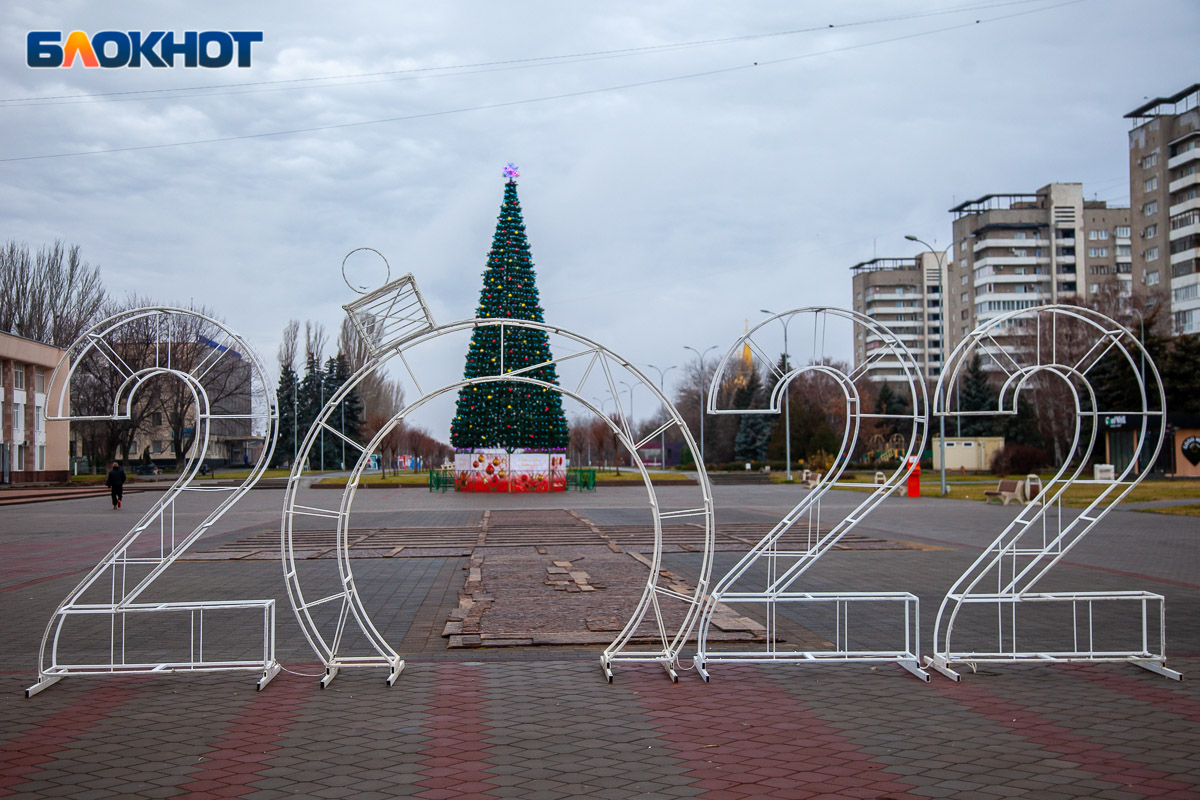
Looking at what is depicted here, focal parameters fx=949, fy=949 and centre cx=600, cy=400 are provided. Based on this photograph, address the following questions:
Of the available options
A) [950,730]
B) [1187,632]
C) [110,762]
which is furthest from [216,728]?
[1187,632]

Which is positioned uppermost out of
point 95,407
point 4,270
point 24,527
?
point 4,270

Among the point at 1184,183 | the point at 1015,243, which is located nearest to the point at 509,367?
the point at 1184,183

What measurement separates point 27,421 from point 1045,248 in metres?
82.8

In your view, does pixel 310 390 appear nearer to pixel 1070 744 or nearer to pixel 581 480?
pixel 581 480

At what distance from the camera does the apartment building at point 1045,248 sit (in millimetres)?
87125

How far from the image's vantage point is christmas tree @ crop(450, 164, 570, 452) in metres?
32.2

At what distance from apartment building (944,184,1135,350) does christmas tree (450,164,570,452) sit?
62749 mm

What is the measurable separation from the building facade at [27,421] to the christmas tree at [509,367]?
18.7m

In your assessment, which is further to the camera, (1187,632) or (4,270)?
(4,270)

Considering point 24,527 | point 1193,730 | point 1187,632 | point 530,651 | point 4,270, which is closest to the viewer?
point 1193,730

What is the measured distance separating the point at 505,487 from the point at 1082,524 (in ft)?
71.7

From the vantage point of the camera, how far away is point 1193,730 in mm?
5562

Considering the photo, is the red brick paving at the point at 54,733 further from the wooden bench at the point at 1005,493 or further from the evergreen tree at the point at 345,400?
the evergreen tree at the point at 345,400

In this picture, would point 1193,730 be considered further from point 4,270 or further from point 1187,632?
point 4,270
